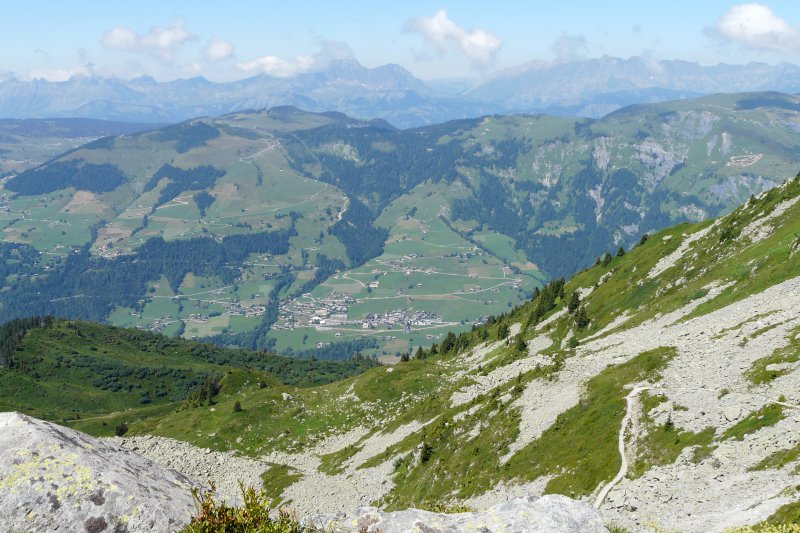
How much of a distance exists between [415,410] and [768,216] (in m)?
70.1

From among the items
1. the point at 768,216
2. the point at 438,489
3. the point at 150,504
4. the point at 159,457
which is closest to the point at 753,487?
the point at 150,504

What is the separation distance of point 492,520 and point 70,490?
1187 centimetres

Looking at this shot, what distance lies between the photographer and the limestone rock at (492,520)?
15.7 metres

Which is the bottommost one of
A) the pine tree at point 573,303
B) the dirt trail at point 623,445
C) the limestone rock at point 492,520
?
the pine tree at point 573,303

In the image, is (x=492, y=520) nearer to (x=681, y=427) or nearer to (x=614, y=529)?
(x=614, y=529)

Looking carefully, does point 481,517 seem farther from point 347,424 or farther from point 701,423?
point 347,424

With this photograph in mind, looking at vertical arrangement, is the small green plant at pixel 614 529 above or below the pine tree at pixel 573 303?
above

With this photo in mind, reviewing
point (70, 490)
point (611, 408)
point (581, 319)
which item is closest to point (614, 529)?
point (70, 490)

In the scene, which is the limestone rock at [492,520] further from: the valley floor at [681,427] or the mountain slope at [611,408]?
the mountain slope at [611,408]

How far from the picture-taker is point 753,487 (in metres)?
28.9

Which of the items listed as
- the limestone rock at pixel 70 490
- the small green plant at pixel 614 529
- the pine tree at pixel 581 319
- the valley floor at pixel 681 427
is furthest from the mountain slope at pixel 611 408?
the limestone rock at pixel 70 490

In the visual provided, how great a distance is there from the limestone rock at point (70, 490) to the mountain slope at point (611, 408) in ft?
81.1

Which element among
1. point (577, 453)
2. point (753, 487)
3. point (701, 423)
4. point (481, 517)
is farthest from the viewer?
point (577, 453)

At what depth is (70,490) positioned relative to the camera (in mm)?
13914
